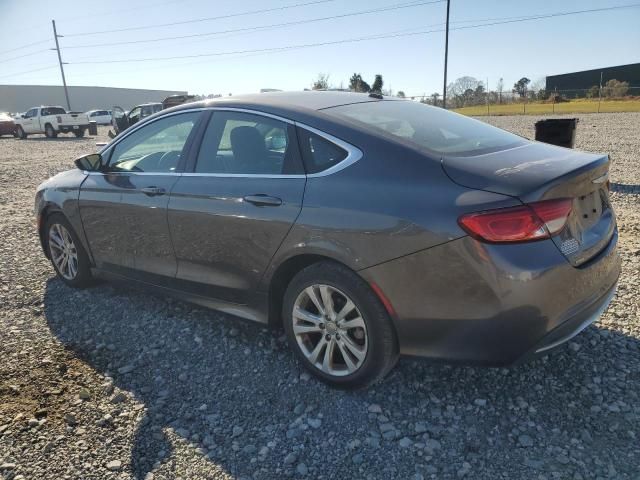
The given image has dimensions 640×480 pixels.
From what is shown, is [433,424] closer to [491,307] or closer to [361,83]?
[491,307]

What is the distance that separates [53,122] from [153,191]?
28659 millimetres

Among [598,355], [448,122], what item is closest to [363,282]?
[448,122]

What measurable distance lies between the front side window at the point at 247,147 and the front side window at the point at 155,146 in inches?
9.9

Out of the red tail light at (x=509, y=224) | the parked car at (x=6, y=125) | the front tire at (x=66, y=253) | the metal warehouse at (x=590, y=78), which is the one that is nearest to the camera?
the red tail light at (x=509, y=224)

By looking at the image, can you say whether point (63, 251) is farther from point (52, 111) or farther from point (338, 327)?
point (52, 111)

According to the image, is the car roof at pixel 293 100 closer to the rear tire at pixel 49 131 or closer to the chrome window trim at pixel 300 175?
the chrome window trim at pixel 300 175

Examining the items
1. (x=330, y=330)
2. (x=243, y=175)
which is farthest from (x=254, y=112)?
(x=330, y=330)

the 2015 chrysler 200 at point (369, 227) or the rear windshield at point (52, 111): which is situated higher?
the rear windshield at point (52, 111)

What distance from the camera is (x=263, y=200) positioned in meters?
2.91

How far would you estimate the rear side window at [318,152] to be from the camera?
273 cm

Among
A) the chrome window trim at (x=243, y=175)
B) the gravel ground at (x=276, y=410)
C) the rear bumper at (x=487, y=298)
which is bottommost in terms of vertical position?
the gravel ground at (x=276, y=410)

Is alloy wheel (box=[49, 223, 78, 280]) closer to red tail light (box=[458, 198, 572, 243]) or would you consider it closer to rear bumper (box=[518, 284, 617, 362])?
red tail light (box=[458, 198, 572, 243])

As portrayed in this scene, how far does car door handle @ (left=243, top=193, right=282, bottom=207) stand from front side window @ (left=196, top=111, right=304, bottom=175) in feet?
0.54

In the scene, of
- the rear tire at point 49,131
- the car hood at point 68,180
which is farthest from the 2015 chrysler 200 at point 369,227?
the rear tire at point 49,131
